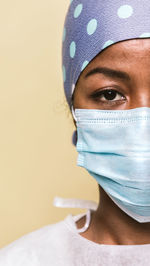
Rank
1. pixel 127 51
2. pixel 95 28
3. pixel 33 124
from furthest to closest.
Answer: pixel 33 124
pixel 95 28
pixel 127 51

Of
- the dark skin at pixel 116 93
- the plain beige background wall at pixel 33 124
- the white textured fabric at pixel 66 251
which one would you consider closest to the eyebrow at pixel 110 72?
the dark skin at pixel 116 93

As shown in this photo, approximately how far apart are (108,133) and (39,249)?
46 cm

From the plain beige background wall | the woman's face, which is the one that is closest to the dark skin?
the woman's face

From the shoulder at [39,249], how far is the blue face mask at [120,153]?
249 millimetres

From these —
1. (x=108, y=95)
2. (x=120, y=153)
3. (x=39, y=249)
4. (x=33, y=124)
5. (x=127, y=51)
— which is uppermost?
(x=127, y=51)

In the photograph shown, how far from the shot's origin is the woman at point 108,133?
129 cm

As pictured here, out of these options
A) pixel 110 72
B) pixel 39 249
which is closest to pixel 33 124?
pixel 39 249

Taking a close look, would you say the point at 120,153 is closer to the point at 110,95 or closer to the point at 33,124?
the point at 110,95

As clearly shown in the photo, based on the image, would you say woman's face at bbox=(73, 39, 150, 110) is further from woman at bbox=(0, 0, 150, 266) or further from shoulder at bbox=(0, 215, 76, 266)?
shoulder at bbox=(0, 215, 76, 266)

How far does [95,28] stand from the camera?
1408 mm

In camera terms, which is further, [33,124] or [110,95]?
[33,124]

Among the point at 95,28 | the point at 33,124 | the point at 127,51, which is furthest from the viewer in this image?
the point at 33,124

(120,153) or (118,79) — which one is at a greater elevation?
(118,79)

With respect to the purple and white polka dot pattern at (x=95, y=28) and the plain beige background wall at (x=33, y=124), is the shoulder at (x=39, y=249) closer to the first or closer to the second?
the purple and white polka dot pattern at (x=95, y=28)
